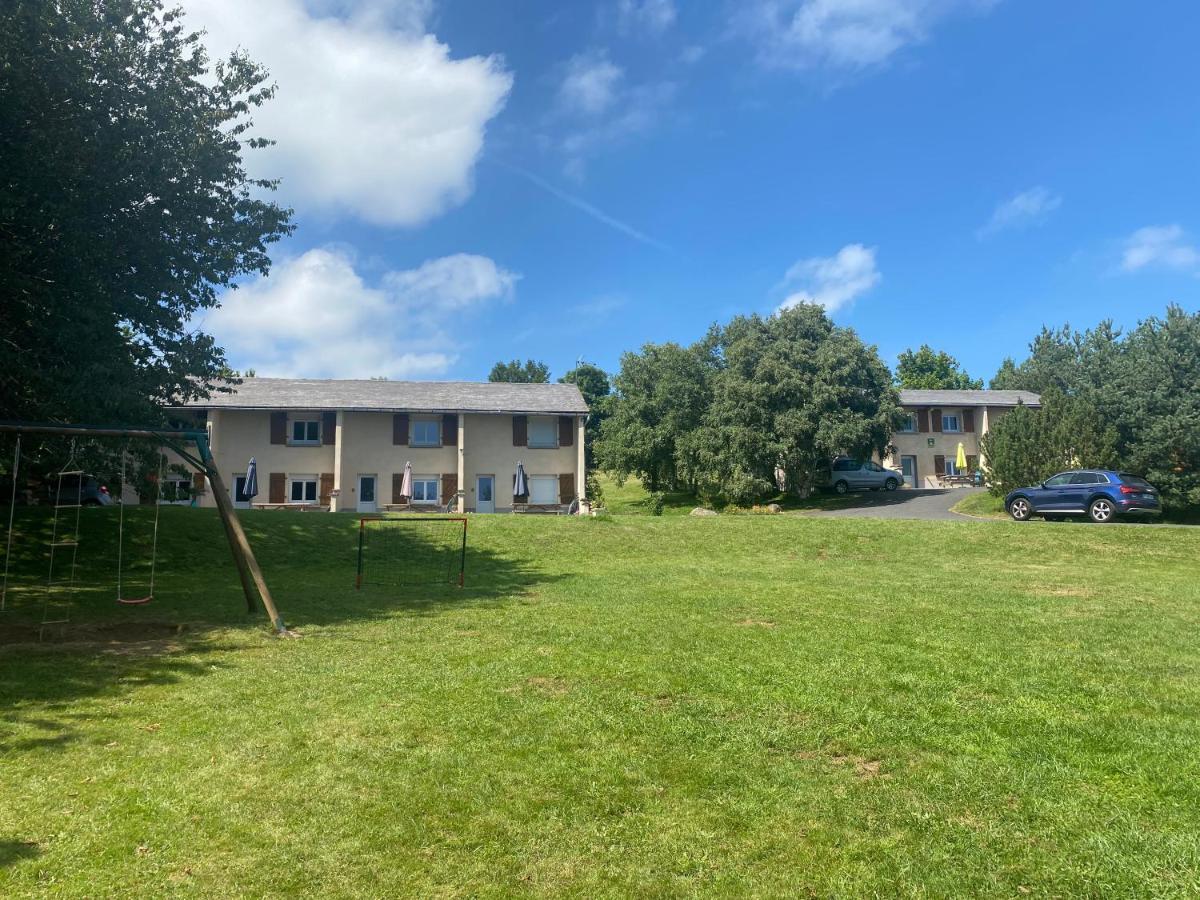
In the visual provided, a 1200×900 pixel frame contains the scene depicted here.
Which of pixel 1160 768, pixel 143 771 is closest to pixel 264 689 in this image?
pixel 143 771

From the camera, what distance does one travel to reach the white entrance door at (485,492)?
35.8 metres

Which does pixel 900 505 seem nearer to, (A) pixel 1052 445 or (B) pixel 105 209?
(A) pixel 1052 445

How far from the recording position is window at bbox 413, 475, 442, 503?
35219 mm

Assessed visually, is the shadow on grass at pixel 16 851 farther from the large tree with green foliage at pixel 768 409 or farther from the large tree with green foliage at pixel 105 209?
the large tree with green foliage at pixel 768 409

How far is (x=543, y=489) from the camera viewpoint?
36.2 m

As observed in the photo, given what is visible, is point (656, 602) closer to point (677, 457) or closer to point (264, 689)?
point (264, 689)

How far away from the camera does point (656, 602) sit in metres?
11.4

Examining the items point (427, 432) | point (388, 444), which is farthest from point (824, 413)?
point (388, 444)

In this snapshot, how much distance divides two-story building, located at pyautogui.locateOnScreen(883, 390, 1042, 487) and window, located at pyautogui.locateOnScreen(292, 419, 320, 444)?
36.3m

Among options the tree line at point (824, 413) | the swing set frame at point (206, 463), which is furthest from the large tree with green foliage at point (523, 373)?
the swing set frame at point (206, 463)

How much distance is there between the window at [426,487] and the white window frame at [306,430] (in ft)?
16.9

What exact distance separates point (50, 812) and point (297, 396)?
33460 millimetres

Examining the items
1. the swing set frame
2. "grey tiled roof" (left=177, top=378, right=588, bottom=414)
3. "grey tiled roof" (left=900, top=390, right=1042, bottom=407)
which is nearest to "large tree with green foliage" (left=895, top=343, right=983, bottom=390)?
"grey tiled roof" (left=900, top=390, right=1042, bottom=407)

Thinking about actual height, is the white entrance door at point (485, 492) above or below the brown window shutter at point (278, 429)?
below
